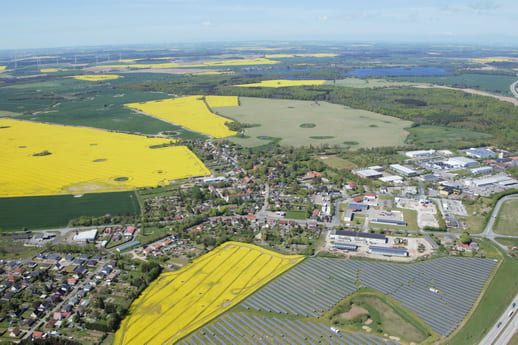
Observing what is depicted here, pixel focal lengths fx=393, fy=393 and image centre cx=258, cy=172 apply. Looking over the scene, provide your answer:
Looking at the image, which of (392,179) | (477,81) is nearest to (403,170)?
(392,179)

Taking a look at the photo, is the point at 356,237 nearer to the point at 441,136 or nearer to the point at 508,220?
the point at 508,220

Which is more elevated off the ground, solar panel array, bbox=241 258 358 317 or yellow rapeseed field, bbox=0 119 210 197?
yellow rapeseed field, bbox=0 119 210 197

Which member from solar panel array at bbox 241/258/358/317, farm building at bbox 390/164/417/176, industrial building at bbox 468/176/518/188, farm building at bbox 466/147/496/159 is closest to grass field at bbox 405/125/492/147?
farm building at bbox 466/147/496/159

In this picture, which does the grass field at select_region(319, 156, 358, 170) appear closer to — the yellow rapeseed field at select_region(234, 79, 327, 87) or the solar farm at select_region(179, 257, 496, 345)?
the solar farm at select_region(179, 257, 496, 345)

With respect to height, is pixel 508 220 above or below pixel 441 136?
below

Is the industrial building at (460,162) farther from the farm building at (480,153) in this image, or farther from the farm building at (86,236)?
the farm building at (86,236)

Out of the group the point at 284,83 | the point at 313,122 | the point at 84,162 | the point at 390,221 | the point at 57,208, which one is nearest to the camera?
the point at 390,221

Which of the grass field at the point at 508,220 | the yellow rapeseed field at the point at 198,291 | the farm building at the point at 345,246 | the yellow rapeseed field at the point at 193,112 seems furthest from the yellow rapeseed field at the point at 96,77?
the grass field at the point at 508,220
